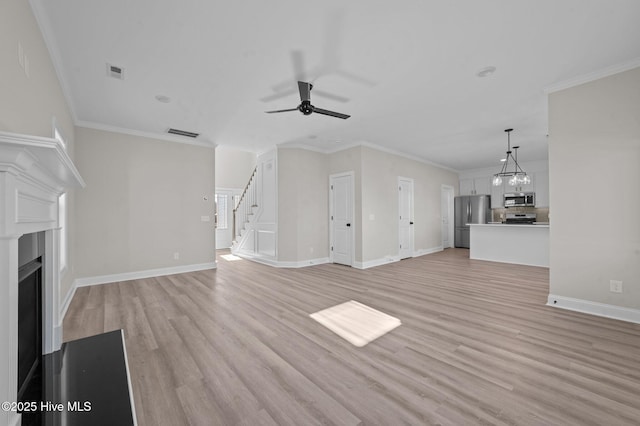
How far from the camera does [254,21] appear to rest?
2.24 m

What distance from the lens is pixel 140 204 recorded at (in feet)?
16.4

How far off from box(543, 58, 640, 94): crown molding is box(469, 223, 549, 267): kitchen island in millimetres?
3438

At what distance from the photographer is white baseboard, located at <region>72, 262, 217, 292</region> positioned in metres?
4.47

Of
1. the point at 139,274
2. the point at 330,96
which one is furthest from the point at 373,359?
the point at 139,274

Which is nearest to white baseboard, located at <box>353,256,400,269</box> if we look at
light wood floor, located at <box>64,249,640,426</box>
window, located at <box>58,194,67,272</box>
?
light wood floor, located at <box>64,249,640,426</box>

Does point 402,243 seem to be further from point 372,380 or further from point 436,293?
point 372,380

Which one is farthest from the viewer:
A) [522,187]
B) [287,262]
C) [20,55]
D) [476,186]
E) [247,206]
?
[476,186]

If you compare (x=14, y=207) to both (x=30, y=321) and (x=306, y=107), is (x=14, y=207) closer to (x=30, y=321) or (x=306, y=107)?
(x=30, y=321)

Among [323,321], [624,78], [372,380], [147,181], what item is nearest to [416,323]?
[323,321]

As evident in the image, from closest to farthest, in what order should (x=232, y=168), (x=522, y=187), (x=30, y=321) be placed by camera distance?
(x=30, y=321) → (x=522, y=187) → (x=232, y=168)

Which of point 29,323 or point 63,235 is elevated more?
point 63,235

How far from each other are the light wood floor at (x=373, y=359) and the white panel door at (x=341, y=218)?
216 centimetres

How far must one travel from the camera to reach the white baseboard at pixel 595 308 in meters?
2.86

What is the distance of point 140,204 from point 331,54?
436 cm
